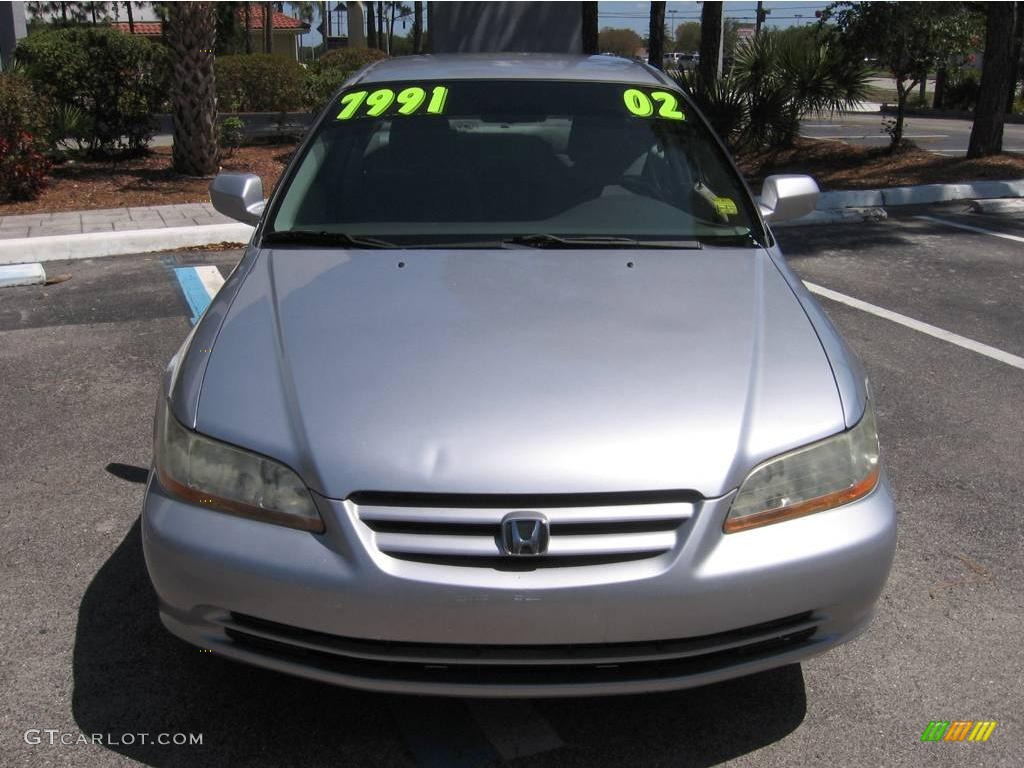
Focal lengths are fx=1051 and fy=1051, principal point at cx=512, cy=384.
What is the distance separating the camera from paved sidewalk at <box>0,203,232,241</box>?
898cm

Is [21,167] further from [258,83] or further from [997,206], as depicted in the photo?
[997,206]

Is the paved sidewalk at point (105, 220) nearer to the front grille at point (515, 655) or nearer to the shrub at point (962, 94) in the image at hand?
the front grille at point (515, 655)

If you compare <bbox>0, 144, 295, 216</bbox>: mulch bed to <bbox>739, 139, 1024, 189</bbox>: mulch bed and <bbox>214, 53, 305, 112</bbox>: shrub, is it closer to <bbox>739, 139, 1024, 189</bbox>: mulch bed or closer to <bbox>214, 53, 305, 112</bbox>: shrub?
<bbox>214, 53, 305, 112</bbox>: shrub

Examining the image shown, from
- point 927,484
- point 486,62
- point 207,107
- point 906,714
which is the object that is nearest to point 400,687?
point 906,714

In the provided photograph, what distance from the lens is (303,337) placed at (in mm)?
2854

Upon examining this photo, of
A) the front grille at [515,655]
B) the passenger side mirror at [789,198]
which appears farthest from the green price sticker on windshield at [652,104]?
the front grille at [515,655]

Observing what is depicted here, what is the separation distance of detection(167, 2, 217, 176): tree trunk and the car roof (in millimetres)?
7595

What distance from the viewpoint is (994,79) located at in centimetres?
1259

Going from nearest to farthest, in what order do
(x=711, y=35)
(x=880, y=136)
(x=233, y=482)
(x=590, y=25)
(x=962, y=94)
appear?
(x=233, y=482) < (x=711, y=35) < (x=590, y=25) < (x=880, y=136) < (x=962, y=94)

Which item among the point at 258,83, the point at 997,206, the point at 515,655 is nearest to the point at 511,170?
the point at 515,655

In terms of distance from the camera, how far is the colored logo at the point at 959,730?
2.68m

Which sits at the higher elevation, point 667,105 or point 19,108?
point 667,105

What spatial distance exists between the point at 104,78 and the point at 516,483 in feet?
37.9

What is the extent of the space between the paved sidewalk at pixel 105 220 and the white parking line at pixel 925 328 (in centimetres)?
520
